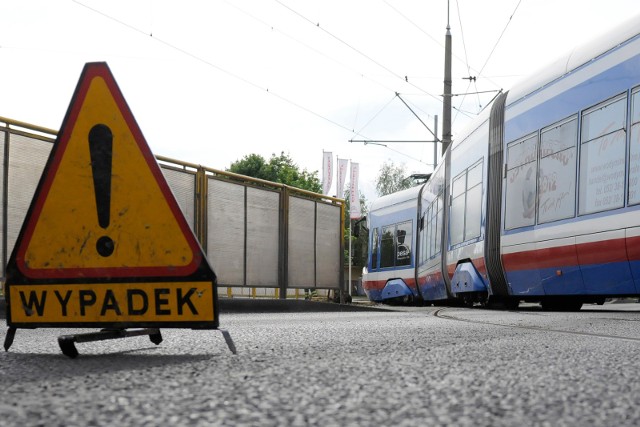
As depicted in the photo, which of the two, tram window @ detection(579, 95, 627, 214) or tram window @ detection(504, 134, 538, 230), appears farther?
tram window @ detection(504, 134, 538, 230)

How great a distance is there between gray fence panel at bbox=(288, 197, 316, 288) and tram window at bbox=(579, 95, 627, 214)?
6726 millimetres

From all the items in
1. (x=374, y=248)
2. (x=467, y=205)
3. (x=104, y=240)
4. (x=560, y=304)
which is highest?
(x=467, y=205)

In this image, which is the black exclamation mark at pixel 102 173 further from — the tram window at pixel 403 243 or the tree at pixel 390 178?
the tree at pixel 390 178

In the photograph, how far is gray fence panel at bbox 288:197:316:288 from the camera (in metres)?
16.5

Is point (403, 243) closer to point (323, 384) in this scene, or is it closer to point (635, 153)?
point (635, 153)

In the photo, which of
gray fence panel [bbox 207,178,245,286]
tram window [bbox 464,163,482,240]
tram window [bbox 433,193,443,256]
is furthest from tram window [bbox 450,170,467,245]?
gray fence panel [bbox 207,178,245,286]

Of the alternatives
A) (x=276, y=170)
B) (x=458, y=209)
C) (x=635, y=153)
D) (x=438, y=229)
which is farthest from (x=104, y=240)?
(x=276, y=170)

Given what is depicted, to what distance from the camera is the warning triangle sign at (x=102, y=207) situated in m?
4.09

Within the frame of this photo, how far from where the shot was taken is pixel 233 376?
9.98 ft

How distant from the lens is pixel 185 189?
13477 millimetres

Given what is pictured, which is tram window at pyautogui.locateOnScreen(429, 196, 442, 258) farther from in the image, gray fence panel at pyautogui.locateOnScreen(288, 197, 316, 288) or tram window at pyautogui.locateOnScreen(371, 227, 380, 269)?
tram window at pyautogui.locateOnScreen(371, 227, 380, 269)

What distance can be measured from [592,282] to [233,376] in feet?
26.3

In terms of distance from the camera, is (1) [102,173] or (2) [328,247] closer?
(1) [102,173]

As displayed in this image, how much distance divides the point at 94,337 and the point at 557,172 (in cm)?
824
